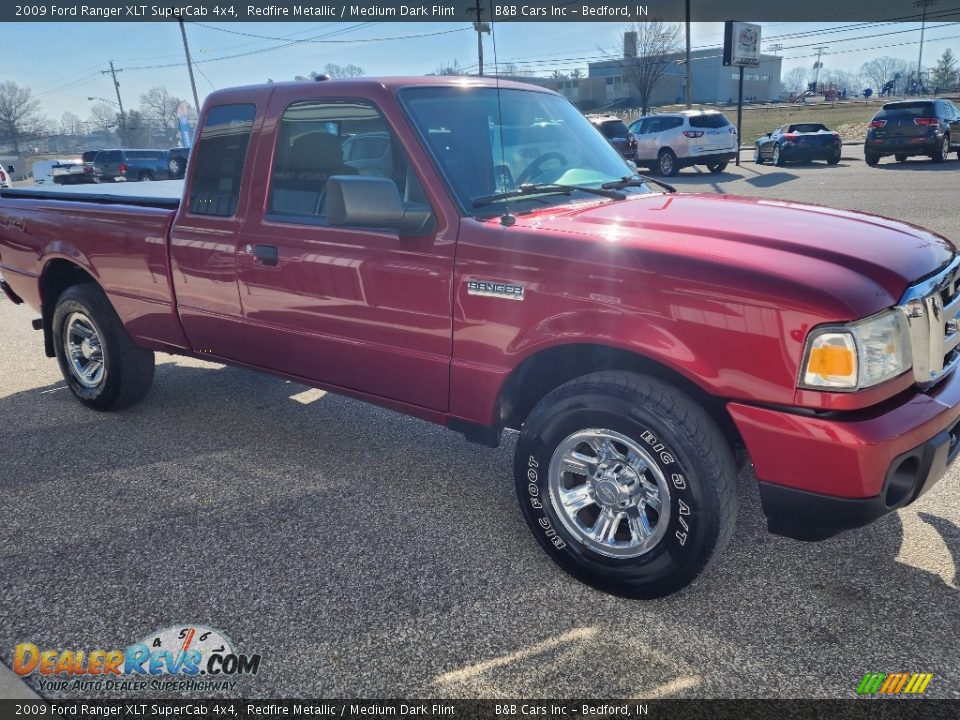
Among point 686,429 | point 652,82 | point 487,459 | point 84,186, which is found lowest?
point 487,459

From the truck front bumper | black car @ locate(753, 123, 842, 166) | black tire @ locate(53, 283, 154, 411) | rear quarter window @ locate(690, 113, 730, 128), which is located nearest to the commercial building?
black car @ locate(753, 123, 842, 166)

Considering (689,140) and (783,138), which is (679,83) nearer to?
(783,138)

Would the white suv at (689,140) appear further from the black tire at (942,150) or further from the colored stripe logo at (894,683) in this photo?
the colored stripe logo at (894,683)

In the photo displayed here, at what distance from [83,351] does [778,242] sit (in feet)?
14.7

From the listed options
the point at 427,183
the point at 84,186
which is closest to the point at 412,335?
the point at 427,183

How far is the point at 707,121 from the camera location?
20.8m

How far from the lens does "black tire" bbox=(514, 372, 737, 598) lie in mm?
2488

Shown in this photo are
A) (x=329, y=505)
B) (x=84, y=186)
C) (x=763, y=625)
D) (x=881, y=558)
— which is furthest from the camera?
(x=84, y=186)

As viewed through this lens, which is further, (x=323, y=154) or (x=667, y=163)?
(x=667, y=163)

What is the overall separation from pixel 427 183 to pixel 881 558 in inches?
96.1

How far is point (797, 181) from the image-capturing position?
57.8 feet

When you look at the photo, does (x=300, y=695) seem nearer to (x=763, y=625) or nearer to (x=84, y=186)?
(x=763, y=625)

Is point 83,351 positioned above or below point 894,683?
above

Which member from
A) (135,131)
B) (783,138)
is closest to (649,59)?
(783,138)
